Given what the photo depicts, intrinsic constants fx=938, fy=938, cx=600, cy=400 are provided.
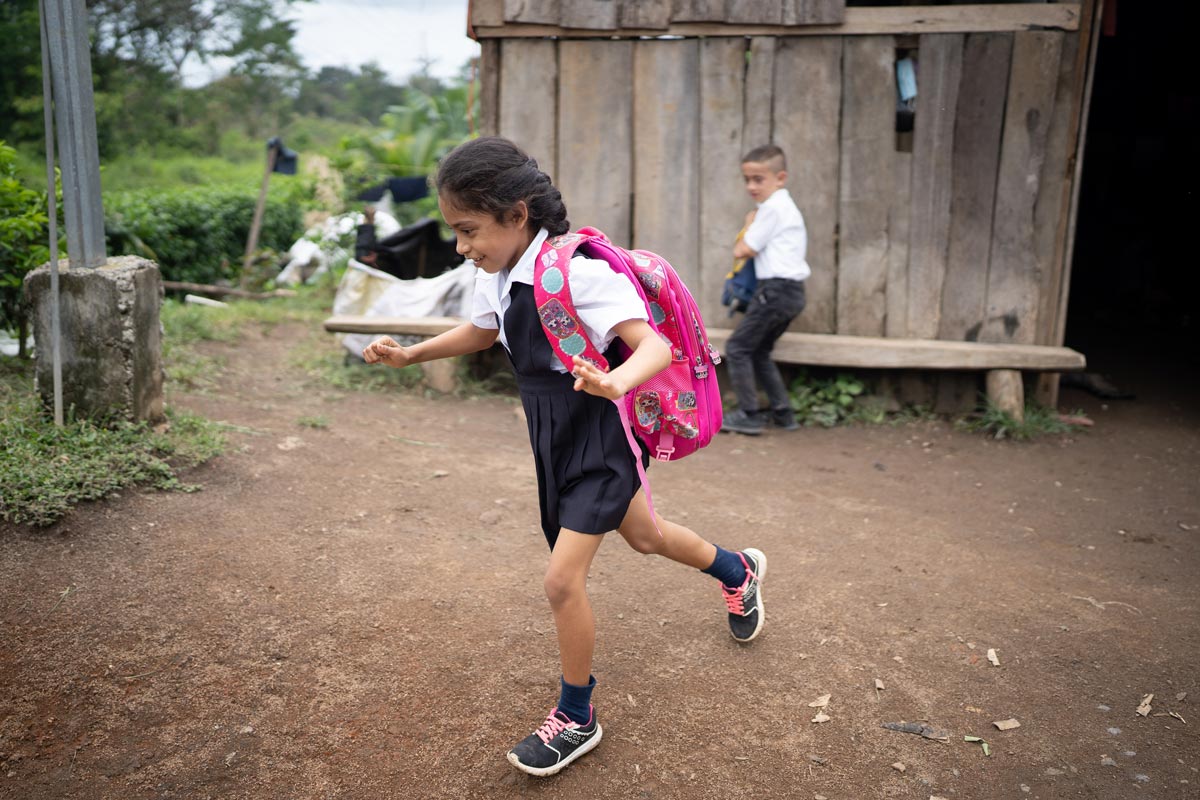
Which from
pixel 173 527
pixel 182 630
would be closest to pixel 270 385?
pixel 173 527

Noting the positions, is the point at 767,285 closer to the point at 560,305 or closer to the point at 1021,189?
the point at 1021,189

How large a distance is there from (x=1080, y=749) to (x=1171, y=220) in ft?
26.7

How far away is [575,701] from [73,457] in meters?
2.44

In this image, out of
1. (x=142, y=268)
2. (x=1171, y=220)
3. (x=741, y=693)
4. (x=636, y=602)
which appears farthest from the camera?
(x=1171, y=220)

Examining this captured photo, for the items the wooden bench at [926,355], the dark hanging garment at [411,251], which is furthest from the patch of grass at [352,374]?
the dark hanging garment at [411,251]

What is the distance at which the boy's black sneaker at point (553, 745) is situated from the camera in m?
2.29

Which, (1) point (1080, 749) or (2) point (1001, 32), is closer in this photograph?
(1) point (1080, 749)

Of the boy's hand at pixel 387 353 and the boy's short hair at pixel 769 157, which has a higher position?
the boy's short hair at pixel 769 157

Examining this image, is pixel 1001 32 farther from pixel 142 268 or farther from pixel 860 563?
pixel 142 268

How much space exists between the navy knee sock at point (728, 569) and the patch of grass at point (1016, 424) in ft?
10.4

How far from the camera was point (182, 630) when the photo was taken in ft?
9.37

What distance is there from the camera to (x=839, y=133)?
5.64 metres

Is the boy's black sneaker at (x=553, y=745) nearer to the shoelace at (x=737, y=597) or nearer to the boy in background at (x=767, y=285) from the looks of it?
the shoelace at (x=737, y=597)

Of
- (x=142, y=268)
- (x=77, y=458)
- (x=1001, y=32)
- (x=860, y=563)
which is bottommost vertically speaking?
(x=860, y=563)
